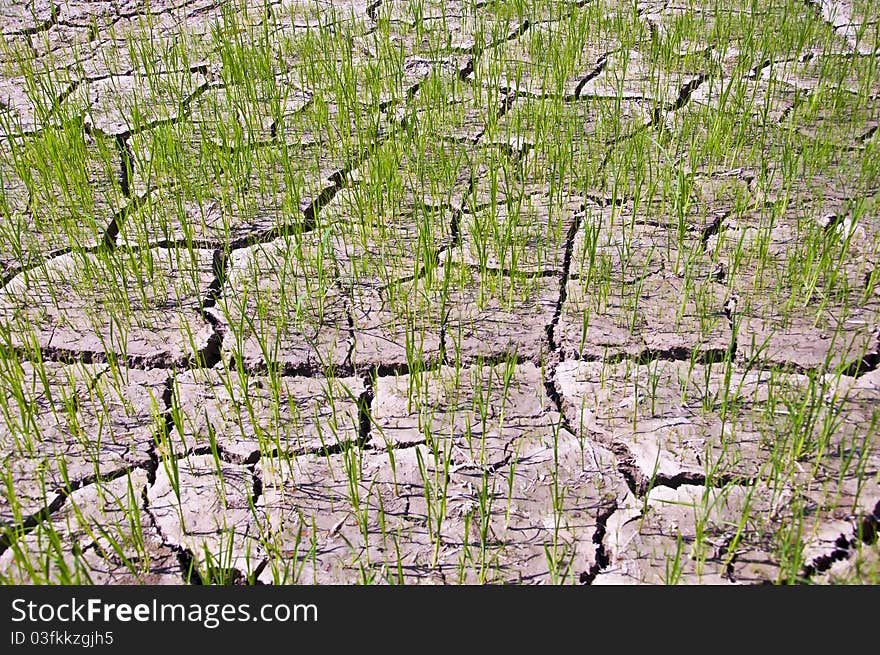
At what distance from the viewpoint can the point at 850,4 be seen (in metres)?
4.33

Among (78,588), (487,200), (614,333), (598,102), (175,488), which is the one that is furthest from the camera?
(598,102)

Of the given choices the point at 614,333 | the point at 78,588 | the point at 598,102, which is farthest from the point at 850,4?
the point at 78,588

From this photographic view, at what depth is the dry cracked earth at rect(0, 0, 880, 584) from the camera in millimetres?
1906

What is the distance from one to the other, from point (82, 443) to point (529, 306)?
127cm

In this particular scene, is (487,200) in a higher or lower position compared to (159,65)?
lower

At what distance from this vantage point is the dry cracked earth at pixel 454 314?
1.91 meters

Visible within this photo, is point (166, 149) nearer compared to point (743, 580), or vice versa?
point (743, 580)

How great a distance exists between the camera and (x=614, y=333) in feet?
8.10

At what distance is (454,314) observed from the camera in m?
2.58

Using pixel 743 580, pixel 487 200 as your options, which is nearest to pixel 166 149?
pixel 487 200

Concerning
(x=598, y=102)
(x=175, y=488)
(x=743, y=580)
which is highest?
(x=598, y=102)

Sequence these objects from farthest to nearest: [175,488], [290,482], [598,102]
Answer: [598,102] < [290,482] < [175,488]

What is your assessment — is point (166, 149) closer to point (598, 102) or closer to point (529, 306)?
point (529, 306)

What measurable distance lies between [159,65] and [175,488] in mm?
2815
